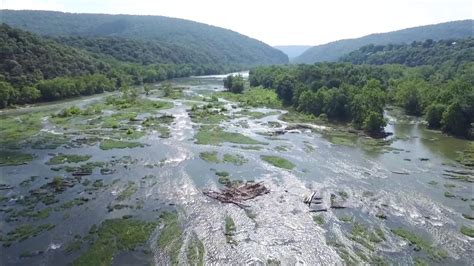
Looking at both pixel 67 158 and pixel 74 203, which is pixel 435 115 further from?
pixel 74 203

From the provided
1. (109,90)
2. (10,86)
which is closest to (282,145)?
(10,86)

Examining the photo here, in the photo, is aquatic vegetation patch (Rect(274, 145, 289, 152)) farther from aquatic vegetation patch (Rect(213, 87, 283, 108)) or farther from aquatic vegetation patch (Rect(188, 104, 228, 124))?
aquatic vegetation patch (Rect(213, 87, 283, 108))

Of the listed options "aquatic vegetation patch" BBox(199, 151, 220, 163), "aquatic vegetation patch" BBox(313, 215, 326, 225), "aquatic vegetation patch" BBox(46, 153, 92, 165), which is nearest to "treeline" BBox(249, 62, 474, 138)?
"aquatic vegetation patch" BBox(199, 151, 220, 163)

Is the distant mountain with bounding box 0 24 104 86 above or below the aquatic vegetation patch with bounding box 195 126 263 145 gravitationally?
above

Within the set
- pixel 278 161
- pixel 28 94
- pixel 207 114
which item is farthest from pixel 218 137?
pixel 28 94

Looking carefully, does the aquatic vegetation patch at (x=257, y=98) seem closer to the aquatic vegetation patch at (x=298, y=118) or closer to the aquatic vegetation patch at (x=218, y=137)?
the aquatic vegetation patch at (x=298, y=118)

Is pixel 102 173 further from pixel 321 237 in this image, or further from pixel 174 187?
pixel 321 237
